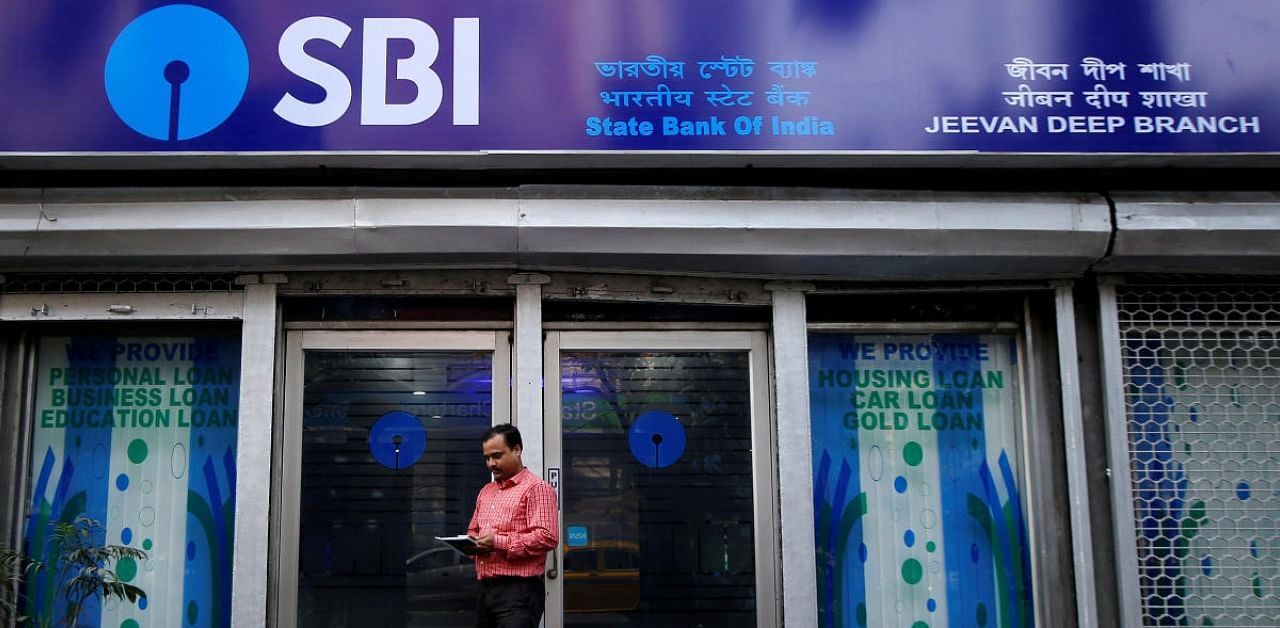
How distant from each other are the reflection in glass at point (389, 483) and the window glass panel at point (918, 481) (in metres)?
2.09

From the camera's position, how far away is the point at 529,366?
616cm

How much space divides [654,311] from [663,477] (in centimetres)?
100

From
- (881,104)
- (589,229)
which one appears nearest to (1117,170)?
(881,104)

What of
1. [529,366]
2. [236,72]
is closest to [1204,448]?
[529,366]

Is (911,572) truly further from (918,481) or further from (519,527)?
(519,527)

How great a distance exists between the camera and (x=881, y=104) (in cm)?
604

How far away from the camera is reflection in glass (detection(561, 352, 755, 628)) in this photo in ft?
20.8

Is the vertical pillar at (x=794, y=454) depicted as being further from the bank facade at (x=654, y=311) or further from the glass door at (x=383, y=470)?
the glass door at (x=383, y=470)

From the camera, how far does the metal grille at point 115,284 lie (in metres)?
6.21

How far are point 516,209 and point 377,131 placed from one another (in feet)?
2.83

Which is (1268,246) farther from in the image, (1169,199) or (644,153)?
(644,153)

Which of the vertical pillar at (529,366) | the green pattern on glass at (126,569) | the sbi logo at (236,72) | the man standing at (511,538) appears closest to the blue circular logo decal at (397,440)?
the vertical pillar at (529,366)

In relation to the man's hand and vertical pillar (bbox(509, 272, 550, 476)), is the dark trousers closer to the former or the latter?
the man's hand

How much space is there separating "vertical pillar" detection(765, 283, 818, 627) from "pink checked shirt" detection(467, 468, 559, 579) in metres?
1.41
